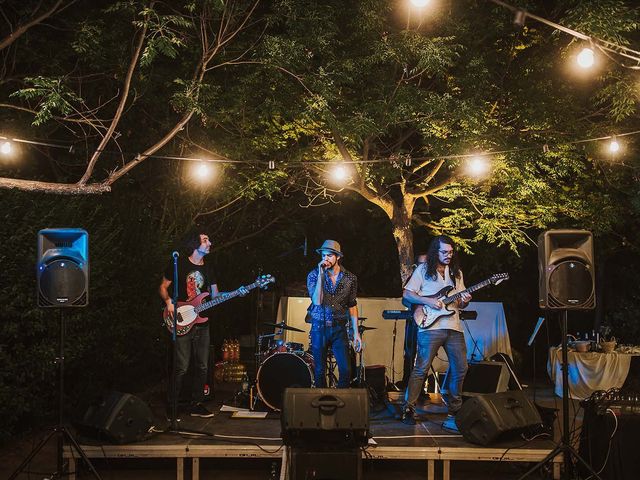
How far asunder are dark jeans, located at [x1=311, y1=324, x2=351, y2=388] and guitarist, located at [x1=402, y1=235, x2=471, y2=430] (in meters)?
0.69

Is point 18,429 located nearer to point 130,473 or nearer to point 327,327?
point 130,473

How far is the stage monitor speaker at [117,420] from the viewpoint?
5.45m

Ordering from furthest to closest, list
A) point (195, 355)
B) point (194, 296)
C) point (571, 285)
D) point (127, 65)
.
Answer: point (127, 65) < point (195, 355) < point (194, 296) < point (571, 285)

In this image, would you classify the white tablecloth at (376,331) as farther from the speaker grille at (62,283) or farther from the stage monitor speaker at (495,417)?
the speaker grille at (62,283)

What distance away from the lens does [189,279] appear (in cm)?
674

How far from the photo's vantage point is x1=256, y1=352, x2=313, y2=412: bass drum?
721 cm

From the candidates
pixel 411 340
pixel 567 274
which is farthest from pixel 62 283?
pixel 411 340

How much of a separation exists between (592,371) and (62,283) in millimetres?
8029

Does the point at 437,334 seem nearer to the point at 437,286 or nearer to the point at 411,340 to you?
the point at 437,286

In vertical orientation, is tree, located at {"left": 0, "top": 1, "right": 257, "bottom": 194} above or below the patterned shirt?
above

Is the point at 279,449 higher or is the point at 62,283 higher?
the point at 62,283

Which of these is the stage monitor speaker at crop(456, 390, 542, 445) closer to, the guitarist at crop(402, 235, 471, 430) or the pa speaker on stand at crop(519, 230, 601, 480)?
the pa speaker on stand at crop(519, 230, 601, 480)

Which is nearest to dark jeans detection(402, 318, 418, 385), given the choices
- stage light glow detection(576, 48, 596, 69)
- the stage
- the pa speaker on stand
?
the stage

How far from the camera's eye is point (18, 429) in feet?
23.3
